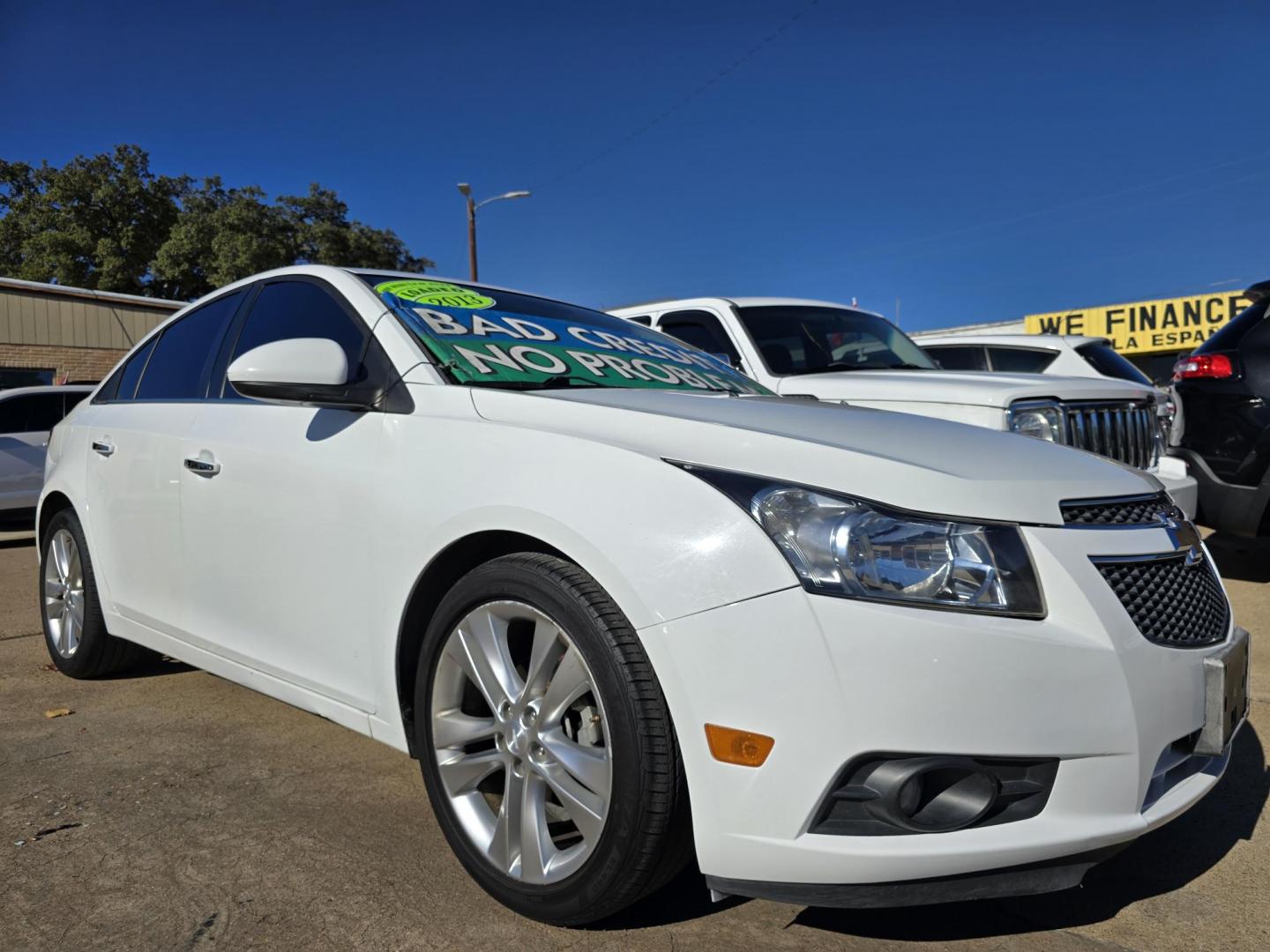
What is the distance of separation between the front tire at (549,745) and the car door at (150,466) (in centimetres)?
145

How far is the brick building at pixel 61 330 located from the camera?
2241cm

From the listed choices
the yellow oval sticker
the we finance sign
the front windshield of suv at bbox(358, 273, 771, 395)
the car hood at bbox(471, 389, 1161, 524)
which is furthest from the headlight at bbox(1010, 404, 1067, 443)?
the we finance sign

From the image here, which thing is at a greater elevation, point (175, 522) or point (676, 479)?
point (676, 479)

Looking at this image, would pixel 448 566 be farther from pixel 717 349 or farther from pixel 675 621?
pixel 717 349

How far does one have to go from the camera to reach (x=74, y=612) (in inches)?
161

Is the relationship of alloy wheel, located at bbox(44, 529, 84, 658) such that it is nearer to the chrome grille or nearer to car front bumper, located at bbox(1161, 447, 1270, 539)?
the chrome grille

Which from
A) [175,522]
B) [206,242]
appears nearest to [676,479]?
[175,522]

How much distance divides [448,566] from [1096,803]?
58.3 inches

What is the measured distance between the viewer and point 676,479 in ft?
6.44

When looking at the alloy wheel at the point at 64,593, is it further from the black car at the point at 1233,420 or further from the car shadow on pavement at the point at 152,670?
the black car at the point at 1233,420

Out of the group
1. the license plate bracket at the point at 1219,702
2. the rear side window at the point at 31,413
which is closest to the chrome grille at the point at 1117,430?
the license plate bracket at the point at 1219,702

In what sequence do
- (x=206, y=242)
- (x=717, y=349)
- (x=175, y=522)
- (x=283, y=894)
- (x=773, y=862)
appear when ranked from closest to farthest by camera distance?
1. (x=773, y=862)
2. (x=283, y=894)
3. (x=175, y=522)
4. (x=717, y=349)
5. (x=206, y=242)

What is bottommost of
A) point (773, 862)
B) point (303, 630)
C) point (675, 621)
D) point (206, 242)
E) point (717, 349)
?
point (773, 862)

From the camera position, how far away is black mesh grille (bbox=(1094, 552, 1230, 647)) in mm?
1952
